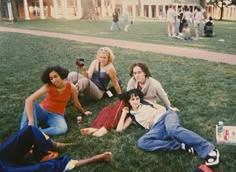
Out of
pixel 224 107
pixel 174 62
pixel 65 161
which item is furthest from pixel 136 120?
pixel 174 62

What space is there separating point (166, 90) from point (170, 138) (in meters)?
2.87

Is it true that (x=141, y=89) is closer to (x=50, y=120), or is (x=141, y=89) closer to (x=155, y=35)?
(x=50, y=120)

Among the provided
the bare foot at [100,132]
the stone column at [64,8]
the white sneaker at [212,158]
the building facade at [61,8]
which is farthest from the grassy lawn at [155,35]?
the stone column at [64,8]

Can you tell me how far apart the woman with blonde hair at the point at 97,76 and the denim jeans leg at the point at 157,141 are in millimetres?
1957

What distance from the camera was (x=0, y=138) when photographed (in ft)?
15.8

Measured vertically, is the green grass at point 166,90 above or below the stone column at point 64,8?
below

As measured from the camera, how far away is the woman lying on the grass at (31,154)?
3.57 metres

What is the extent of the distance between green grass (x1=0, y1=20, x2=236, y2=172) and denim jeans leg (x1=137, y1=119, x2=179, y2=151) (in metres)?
0.08

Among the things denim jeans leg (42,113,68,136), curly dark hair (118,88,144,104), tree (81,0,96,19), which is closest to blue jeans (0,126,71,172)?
denim jeans leg (42,113,68,136)

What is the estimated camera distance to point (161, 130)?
433 cm

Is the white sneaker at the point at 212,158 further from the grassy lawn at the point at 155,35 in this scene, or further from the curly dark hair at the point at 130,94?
the grassy lawn at the point at 155,35

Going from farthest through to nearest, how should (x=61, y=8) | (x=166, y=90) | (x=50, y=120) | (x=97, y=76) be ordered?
(x=61, y=8) → (x=166, y=90) → (x=97, y=76) → (x=50, y=120)

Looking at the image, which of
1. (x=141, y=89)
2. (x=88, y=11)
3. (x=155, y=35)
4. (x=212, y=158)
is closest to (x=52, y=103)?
(x=141, y=89)

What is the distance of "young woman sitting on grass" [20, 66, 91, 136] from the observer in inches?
184
